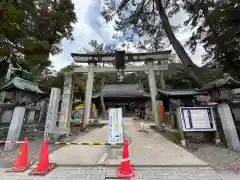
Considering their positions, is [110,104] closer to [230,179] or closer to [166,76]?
[166,76]

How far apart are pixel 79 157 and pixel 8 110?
195 inches

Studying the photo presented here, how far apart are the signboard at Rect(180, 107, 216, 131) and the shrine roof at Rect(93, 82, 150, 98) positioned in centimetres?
1503

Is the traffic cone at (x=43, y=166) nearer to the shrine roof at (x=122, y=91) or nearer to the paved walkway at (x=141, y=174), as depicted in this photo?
the paved walkway at (x=141, y=174)

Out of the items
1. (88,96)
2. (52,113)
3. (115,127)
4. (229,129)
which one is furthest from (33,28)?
(229,129)

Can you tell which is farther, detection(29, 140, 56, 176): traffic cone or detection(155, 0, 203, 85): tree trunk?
detection(155, 0, 203, 85): tree trunk

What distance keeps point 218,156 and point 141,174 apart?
2968mm

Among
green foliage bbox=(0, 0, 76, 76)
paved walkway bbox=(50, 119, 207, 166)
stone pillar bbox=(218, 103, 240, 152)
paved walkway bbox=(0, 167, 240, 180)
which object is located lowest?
paved walkway bbox=(0, 167, 240, 180)

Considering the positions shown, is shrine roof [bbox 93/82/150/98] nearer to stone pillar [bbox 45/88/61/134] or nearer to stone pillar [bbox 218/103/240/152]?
stone pillar [bbox 45/88/61/134]

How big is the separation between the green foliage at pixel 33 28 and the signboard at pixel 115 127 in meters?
11.1

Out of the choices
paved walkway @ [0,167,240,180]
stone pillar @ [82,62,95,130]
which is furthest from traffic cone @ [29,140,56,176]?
stone pillar @ [82,62,95,130]

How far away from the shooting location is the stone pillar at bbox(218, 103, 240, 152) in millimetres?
5016

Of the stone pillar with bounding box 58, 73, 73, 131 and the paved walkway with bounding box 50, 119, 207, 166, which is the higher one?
the stone pillar with bounding box 58, 73, 73, 131

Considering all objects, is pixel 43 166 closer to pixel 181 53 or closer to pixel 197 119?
pixel 197 119

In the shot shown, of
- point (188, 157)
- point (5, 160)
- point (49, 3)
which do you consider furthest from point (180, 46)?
point (49, 3)
